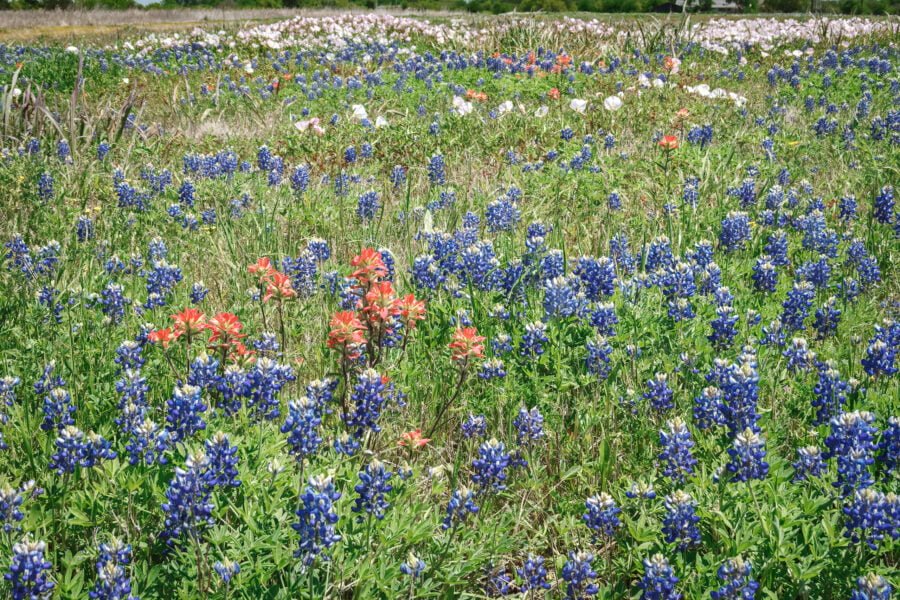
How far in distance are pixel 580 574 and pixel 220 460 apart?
109 cm

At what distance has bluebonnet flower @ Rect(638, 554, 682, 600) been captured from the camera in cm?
207

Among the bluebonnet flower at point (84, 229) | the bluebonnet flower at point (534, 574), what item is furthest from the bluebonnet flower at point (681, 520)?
the bluebonnet flower at point (84, 229)

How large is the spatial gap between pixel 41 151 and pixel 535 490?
5.21 metres

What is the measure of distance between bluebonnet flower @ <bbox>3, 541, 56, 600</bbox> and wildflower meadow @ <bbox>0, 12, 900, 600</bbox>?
0.01m

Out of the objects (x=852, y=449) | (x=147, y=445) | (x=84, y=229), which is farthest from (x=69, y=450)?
(x=84, y=229)

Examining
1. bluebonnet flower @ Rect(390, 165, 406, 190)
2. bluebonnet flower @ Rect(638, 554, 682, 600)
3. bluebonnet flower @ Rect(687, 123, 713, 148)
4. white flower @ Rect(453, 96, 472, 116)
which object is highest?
white flower @ Rect(453, 96, 472, 116)

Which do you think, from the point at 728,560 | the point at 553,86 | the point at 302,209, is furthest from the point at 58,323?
the point at 553,86

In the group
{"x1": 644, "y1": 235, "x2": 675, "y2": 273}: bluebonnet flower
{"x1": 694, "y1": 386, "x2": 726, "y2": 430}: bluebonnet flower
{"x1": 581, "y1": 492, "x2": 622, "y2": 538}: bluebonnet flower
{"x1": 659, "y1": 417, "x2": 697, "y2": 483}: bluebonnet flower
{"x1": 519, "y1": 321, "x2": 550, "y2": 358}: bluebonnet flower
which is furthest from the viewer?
{"x1": 644, "y1": 235, "x2": 675, "y2": 273}: bluebonnet flower

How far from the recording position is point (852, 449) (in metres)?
2.29

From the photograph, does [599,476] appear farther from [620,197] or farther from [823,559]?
[620,197]

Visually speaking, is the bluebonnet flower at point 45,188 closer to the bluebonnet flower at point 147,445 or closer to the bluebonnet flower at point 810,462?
the bluebonnet flower at point 147,445

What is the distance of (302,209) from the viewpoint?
17.1 ft

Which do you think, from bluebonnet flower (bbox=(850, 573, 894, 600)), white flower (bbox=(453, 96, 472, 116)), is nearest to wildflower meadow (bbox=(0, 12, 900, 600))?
bluebonnet flower (bbox=(850, 573, 894, 600))

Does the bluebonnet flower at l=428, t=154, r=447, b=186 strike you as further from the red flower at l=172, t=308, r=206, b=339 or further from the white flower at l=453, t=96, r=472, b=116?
the red flower at l=172, t=308, r=206, b=339
